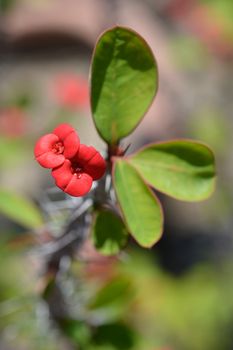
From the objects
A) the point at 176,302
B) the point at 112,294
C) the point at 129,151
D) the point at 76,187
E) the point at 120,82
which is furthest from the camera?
the point at 176,302

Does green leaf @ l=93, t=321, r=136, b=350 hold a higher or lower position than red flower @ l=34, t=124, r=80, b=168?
lower

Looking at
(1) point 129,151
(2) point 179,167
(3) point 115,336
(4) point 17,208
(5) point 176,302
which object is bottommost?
(5) point 176,302

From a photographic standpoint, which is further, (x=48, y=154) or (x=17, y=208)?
(x=17, y=208)

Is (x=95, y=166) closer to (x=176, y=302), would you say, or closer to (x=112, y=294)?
(x=112, y=294)

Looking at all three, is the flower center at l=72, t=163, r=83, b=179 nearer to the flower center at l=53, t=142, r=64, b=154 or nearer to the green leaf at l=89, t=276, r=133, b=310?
the flower center at l=53, t=142, r=64, b=154

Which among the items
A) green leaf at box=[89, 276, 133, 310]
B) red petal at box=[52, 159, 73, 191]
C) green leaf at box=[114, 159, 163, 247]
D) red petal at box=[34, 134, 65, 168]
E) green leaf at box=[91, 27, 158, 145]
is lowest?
green leaf at box=[89, 276, 133, 310]

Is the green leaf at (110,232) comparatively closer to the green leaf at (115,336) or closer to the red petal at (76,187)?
the red petal at (76,187)

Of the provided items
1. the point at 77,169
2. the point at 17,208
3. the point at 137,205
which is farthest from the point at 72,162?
the point at 17,208

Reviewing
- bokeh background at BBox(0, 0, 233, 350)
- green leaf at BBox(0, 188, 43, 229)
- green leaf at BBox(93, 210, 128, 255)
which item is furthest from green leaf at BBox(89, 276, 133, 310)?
green leaf at BBox(93, 210, 128, 255)
